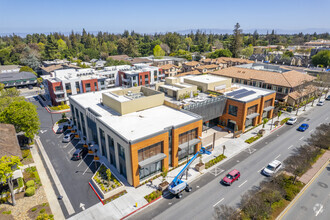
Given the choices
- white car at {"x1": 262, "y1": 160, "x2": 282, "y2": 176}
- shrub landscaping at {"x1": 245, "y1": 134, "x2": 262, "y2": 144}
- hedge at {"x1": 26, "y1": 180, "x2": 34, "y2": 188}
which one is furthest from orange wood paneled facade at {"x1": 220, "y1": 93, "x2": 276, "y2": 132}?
hedge at {"x1": 26, "y1": 180, "x2": 34, "y2": 188}

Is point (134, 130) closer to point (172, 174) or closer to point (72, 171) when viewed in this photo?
point (172, 174)

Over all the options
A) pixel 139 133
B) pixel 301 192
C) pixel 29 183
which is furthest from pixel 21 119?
pixel 301 192

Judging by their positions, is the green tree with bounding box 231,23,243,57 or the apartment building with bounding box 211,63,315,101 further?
the green tree with bounding box 231,23,243,57

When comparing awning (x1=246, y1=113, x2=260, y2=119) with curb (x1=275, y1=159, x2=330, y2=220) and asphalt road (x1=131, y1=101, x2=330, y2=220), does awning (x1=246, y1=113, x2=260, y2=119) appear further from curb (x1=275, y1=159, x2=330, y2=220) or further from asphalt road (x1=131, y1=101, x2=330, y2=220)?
curb (x1=275, y1=159, x2=330, y2=220)

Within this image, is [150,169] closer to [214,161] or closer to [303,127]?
[214,161]

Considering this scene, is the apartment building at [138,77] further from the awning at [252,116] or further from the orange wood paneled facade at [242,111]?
the awning at [252,116]
